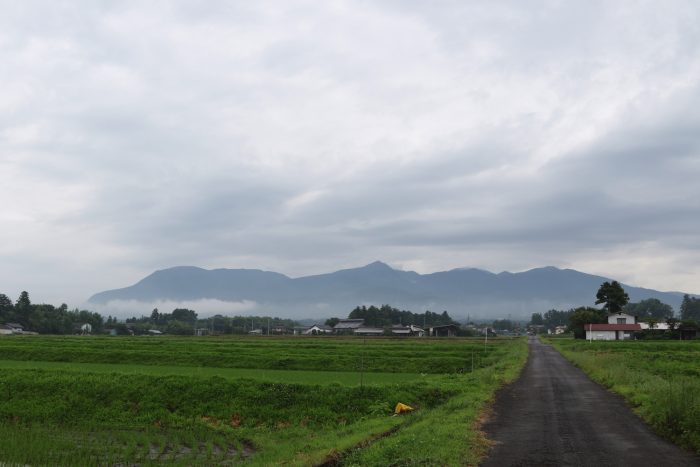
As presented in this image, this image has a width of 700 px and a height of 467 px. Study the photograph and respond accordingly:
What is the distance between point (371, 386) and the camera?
1068 inches

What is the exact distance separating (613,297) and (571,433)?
121 m

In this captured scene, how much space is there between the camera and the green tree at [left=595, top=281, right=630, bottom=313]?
124625mm

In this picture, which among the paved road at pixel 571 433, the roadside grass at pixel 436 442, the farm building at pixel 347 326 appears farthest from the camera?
the farm building at pixel 347 326

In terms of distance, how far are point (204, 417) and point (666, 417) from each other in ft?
63.0

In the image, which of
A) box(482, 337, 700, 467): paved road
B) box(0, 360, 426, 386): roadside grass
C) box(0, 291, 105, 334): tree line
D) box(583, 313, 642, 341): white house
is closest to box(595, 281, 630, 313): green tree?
box(583, 313, 642, 341): white house

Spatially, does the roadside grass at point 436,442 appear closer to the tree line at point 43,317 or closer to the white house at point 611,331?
the white house at point 611,331

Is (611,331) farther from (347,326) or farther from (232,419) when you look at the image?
(232,419)

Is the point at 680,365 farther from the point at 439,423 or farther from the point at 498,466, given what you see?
the point at 498,466

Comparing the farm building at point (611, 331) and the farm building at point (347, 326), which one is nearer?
the farm building at point (611, 331)

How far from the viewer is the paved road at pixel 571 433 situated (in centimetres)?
1260

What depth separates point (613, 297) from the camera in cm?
12456

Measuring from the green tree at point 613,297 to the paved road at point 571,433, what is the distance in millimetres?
110080

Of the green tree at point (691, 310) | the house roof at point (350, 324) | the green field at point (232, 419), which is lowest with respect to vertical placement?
the house roof at point (350, 324)

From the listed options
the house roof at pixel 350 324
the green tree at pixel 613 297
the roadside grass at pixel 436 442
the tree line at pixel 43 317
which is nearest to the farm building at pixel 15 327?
the tree line at pixel 43 317
